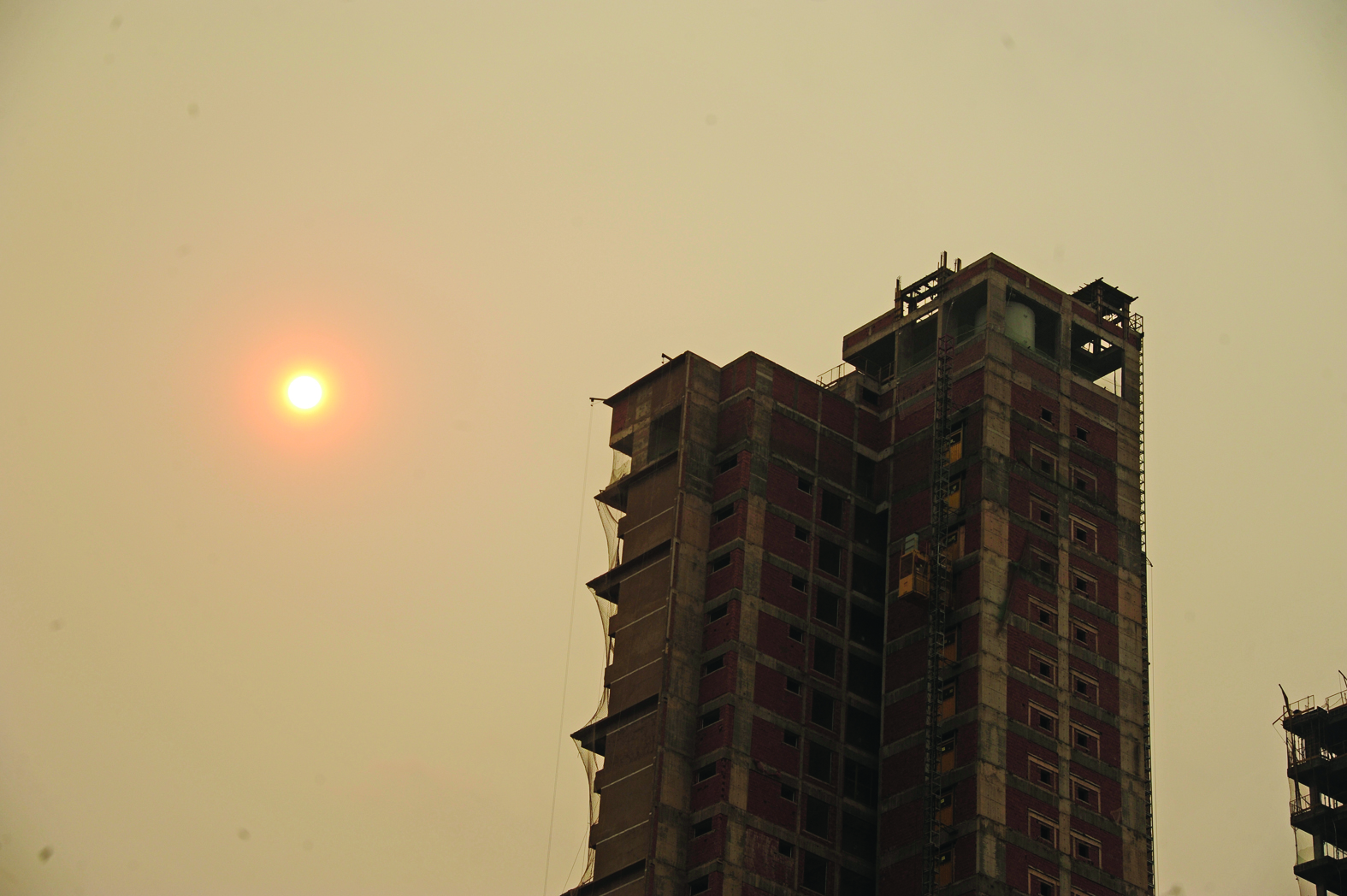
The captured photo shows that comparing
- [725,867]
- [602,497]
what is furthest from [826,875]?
[602,497]

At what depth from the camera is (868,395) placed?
135125 millimetres

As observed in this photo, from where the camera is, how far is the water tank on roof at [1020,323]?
5172 inches

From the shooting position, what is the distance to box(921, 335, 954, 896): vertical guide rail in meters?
114

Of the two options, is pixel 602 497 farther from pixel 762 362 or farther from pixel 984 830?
pixel 984 830

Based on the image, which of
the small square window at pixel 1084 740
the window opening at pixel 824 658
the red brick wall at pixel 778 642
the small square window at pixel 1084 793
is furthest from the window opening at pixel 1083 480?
the red brick wall at pixel 778 642

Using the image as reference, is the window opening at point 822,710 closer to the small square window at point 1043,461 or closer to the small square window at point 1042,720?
the small square window at point 1042,720

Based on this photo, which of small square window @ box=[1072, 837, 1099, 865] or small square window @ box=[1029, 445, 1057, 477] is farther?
small square window @ box=[1029, 445, 1057, 477]

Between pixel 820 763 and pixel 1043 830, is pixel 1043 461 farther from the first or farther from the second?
pixel 1043 830

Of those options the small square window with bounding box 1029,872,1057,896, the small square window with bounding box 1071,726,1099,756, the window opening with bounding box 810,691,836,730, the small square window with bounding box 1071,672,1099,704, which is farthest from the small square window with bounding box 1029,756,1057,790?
the window opening with bounding box 810,691,836,730

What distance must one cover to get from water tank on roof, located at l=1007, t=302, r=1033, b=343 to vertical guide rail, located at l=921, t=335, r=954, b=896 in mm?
4179

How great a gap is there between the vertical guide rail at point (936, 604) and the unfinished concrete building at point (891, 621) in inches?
6.7

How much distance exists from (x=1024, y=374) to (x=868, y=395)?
35.7 ft

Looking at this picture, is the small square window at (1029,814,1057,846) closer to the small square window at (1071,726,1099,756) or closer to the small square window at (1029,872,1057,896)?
the small square window at (1029,872,1057,896)

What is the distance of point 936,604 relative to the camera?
120375mm
